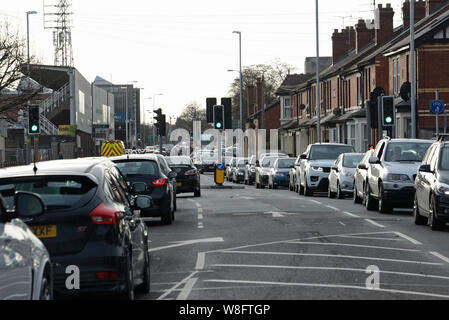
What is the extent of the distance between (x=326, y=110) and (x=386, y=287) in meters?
64.0

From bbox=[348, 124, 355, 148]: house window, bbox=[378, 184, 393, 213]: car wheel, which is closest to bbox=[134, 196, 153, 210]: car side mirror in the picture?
bbox=[378, 184, 393, 213]: car wheel

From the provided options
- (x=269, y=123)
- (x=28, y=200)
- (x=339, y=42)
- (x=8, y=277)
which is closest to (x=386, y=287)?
(x=28, y=200)

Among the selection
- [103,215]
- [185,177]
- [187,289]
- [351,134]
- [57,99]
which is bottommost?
[187,289]

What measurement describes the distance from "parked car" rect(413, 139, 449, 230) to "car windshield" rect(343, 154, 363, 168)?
10777mm

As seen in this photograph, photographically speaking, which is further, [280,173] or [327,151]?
[280,173]

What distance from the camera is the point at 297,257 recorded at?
1297cm

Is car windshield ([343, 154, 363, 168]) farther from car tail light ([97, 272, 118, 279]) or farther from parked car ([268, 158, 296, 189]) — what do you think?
car tail light ([97, 272, 118, 279])

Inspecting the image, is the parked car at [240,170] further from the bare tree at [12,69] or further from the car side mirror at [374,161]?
the car side mirror at [374,161]

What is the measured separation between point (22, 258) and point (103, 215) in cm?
219

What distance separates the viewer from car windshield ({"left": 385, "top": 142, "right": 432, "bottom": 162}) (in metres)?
22.6

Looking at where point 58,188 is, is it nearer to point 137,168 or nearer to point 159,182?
point 159,182

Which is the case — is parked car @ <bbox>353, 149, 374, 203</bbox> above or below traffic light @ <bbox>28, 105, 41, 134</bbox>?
below

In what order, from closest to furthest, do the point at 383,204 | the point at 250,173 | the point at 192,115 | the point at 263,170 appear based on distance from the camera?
the point at 383,204
the point at 263,170
the point at 250,173
the point at 192,115

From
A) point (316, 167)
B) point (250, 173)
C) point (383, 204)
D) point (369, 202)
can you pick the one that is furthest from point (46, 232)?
point (250, 173)
